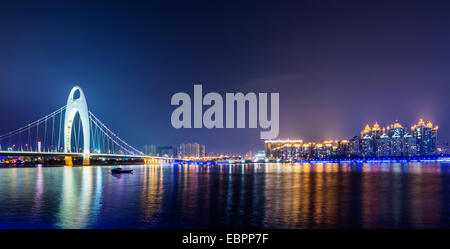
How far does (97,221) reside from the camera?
12945mm

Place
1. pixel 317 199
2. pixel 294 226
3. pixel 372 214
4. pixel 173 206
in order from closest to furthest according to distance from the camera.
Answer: pixel 294 226 < pixel 372 214 < pixel 173 206 < pixel 317 199

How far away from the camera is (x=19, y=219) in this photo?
43.5 feet

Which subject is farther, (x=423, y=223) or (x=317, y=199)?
(x=317, y=199)
